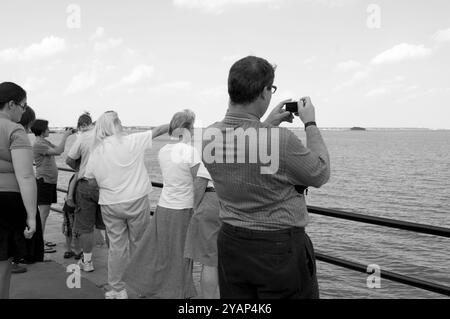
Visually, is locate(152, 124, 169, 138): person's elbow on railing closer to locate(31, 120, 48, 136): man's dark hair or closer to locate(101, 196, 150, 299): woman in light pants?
locate(101, 196, 150, 299): woman in light pants

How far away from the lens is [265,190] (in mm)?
2096

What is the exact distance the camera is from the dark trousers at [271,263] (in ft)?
6.79

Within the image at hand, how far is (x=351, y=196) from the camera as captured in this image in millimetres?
31156

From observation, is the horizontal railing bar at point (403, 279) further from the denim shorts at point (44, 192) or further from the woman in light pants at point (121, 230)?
the denim shorts at point (44, 192)

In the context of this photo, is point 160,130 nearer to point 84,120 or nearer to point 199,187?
point 199,187

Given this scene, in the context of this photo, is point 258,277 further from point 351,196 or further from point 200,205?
point 351,196

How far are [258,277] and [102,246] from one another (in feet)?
12.6

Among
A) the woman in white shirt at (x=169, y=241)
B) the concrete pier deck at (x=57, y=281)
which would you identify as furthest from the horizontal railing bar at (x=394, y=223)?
the concrete pier deck at (x=57, y=281)

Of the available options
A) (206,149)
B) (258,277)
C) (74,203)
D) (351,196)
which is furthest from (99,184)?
(351,196)

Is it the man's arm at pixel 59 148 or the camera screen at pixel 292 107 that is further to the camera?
the man's arm at pixel 59 148

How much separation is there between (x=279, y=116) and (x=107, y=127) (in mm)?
1919

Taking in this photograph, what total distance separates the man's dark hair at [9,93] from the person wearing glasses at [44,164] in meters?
2.03

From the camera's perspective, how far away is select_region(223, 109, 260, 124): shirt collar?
2.16 metres
